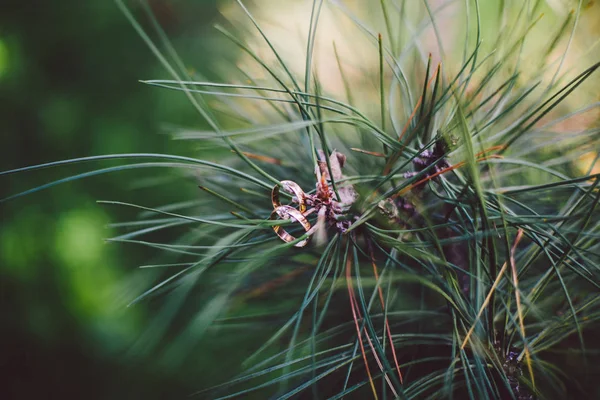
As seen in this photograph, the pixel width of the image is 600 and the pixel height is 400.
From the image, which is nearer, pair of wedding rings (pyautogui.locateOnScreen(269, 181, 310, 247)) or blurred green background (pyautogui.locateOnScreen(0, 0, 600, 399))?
pair of wedding rings (pyautogui.locateOnScreen(269, 181, 310, 247))

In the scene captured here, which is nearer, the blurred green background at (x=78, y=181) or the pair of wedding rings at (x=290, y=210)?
the pair of wedding rings at (x=290, y=210)

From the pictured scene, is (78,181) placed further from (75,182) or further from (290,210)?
(290,210)

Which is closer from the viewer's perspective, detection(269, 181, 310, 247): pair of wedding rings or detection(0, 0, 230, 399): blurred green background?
detection(269, 181, 310, 247): pair of wedding rings

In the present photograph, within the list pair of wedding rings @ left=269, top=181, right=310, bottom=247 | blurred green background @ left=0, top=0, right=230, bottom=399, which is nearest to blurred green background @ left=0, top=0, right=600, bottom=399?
blurred green background @ left=0, top=0, right=230, bottom=399

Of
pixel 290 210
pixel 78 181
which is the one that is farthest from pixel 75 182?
pixel 290 210

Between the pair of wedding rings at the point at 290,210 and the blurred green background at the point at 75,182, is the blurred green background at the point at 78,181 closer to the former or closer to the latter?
the blurred green background at the point at 75,182

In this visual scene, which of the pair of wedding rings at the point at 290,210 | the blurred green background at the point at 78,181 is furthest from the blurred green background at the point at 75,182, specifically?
the pair of wedding rings at the point at 290,210

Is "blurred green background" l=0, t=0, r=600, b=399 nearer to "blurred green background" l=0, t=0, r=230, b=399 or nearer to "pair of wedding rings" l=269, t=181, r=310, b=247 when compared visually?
"blurred green background" l=0, t=0, r=230, b=399

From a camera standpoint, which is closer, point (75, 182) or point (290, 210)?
point (290, 210)


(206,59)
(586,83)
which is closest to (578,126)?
(586,83)

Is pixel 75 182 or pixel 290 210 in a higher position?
pixel 75 182
